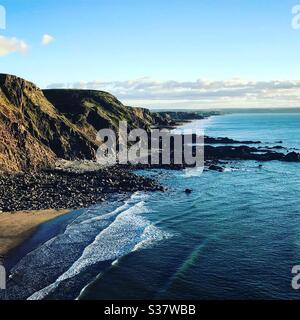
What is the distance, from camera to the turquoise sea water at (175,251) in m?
25.9

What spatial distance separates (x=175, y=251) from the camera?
32.4 meters

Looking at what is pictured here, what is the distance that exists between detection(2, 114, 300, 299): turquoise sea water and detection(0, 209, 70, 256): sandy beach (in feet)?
8.04

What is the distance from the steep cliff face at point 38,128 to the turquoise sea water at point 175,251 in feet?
71.8

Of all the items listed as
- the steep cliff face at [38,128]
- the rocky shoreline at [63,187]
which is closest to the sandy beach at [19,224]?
the rocky shoreline at [63,187]

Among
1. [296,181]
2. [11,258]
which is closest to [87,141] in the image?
[296,181]

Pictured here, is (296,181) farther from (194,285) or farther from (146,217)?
(194,285)

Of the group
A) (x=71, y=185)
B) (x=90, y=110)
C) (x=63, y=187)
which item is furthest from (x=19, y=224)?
(x=90, y=110)

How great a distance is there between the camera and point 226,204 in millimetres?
47688

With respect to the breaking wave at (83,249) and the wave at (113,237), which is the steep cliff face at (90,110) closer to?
the wave at (113,237)

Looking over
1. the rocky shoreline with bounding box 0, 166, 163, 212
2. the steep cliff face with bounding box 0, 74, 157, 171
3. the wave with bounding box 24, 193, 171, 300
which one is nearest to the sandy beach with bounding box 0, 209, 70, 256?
the rocky shoreline with bounding box 0, 166, 163, 212

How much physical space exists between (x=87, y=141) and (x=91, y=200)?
34.7 m

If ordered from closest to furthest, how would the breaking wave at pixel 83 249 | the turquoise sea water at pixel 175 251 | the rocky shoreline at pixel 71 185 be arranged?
1. the turquoise sea water at pixel 175 251
2. the breaking wave at pixel 83 249
3. the rocky shoreline at pixel 71 185

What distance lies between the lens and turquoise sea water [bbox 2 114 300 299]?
85.0ft

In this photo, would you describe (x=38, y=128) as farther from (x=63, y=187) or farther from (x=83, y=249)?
(x=83, y=249)
